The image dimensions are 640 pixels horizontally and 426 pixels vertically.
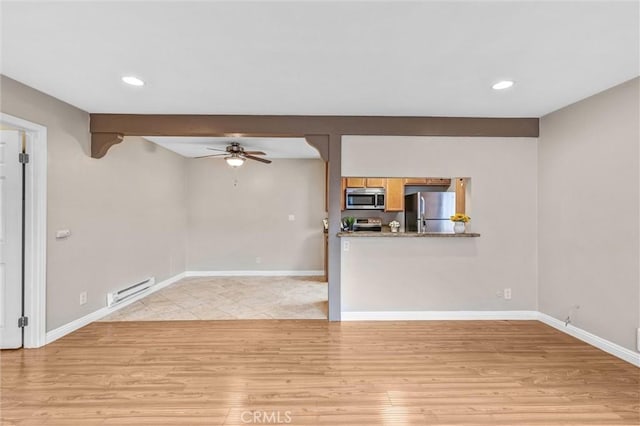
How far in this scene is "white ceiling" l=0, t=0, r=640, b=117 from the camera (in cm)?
161

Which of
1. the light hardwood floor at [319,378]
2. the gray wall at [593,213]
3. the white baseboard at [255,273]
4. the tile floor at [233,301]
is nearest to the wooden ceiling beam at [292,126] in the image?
the gray wall at [593,213]

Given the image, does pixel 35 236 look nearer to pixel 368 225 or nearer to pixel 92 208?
pixel 92 208

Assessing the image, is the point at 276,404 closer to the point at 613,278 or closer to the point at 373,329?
the point at 373,329

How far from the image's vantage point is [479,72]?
231cm

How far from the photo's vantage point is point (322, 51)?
2004mm

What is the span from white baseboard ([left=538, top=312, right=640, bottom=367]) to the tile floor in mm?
2552

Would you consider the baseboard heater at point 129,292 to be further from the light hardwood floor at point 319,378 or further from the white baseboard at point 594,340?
the white baseboard at point 594,340

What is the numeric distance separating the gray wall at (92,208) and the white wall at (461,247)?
9.69ft

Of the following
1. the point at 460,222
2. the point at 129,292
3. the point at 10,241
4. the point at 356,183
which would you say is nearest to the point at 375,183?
the point at 356,183

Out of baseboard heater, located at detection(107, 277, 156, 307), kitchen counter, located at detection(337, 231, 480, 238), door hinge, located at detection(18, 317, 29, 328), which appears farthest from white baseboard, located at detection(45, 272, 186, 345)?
kitchen counter, located at detection(337, 231, 480, 238)

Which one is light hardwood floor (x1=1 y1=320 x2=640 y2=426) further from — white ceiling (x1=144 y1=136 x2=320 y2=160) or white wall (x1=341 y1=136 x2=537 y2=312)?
white ceiling (x1=144 y1=136 x2=320 y2=160)

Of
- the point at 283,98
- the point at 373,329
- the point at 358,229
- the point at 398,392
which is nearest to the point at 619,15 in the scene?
the point at 283,98

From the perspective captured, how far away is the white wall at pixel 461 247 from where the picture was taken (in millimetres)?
3463

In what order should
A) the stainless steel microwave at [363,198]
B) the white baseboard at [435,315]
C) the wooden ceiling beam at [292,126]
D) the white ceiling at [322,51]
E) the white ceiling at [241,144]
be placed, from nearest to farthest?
the white ceiling at [322,51]
the wooden ceiling beam at [292,126]
the white baseboard at [435,315]
the white ceiling at [241,144]
the stainless steel microwave at [363,198]
